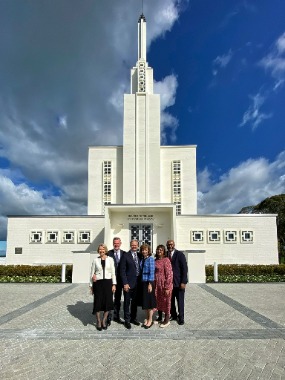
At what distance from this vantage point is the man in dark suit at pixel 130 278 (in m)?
6.56

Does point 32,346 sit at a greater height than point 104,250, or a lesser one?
lesser

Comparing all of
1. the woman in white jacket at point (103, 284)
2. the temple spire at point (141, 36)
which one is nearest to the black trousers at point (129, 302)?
the woman in white jacket at point (103, 284)

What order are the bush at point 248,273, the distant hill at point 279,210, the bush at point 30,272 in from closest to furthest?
the bush at point 248,273 < the bush at point 30,272 < the distant hill at point 279,210

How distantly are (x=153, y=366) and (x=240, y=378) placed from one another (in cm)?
122

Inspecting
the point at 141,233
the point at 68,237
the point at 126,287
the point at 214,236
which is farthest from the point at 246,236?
the point at 126,287

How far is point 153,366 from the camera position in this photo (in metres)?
4.42

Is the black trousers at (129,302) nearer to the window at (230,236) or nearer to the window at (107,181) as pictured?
the window at (230,236)

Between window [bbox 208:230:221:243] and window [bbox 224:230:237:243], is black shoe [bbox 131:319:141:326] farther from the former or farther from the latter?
window [bbox 224:230:237:243]

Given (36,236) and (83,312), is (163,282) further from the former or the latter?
(36,236)

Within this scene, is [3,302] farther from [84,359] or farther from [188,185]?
[188,185]

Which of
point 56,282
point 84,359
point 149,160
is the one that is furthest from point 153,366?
point 149,160

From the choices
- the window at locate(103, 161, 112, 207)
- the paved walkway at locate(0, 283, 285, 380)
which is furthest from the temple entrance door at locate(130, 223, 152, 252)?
the paved walkway at locate(0, 283, 285, 380)

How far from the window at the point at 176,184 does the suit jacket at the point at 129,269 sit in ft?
67.9

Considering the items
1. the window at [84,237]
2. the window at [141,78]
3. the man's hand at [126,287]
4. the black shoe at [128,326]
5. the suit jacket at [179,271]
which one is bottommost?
the black shoe at [128,326]
